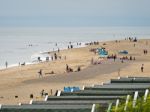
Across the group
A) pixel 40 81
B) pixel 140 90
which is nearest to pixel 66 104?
pixel 140 90

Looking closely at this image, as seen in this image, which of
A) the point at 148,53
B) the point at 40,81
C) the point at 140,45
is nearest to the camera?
the point at 40,81

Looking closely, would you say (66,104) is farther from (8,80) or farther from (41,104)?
(8,80)

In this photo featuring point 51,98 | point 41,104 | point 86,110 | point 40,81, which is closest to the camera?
point 86,110

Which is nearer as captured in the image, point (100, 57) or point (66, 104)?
point (66, 104)

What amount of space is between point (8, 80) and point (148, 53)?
30.8 m

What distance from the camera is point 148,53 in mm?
82875

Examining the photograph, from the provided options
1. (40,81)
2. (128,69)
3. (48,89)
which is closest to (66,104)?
Answer: (48,89)

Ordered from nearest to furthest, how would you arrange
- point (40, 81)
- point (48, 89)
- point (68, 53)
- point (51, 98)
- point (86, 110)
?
point (86, 110) < point (51, 98) < point (48, 89) < point (40, 81) < point (68, 53)

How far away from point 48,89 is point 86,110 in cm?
2856

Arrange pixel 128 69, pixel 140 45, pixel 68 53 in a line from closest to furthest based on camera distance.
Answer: pixel 128 69 → pixel 68 53 → pixel 140 45

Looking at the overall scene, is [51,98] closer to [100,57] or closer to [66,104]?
[66,104]

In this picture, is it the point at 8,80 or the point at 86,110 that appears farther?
the point at 8,80

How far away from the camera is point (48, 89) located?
4719cm

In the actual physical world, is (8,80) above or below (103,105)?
below
